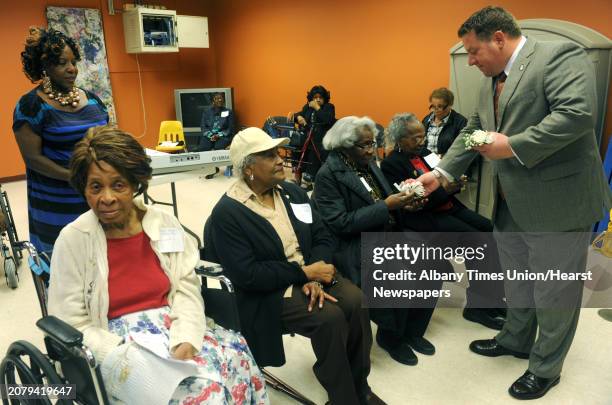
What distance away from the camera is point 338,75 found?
244 inches

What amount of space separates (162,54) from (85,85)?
1397 millimetres

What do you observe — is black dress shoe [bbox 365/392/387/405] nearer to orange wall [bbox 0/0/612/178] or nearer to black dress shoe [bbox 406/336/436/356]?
black dress shoe [bbox 406/336/436/356]

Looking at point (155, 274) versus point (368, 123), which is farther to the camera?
point (368, 123)

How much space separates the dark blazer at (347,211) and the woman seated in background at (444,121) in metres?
1.96

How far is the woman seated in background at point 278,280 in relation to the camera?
1769mm

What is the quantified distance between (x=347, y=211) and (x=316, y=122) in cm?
345

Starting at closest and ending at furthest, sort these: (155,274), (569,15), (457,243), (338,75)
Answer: (155,274)
(457,243)
(569,15)
(338,75)

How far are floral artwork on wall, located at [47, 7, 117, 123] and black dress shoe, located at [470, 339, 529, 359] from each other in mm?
6459

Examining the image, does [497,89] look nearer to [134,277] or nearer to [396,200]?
[396,200]

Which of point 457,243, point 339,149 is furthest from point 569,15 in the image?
point 339,149

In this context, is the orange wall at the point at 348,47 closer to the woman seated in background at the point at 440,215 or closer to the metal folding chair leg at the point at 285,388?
the woman seated in background at the point at 440,215

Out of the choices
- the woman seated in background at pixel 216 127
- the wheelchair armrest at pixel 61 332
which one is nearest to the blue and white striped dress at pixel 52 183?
the wheelchair armrest at pixel 61 332

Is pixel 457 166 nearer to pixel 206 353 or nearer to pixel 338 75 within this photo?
pixel 206 353

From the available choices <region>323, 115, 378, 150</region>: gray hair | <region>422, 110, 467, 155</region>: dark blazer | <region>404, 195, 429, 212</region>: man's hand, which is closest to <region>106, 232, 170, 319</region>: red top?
<region>323, 115, 378, 150</region>: gray hair
